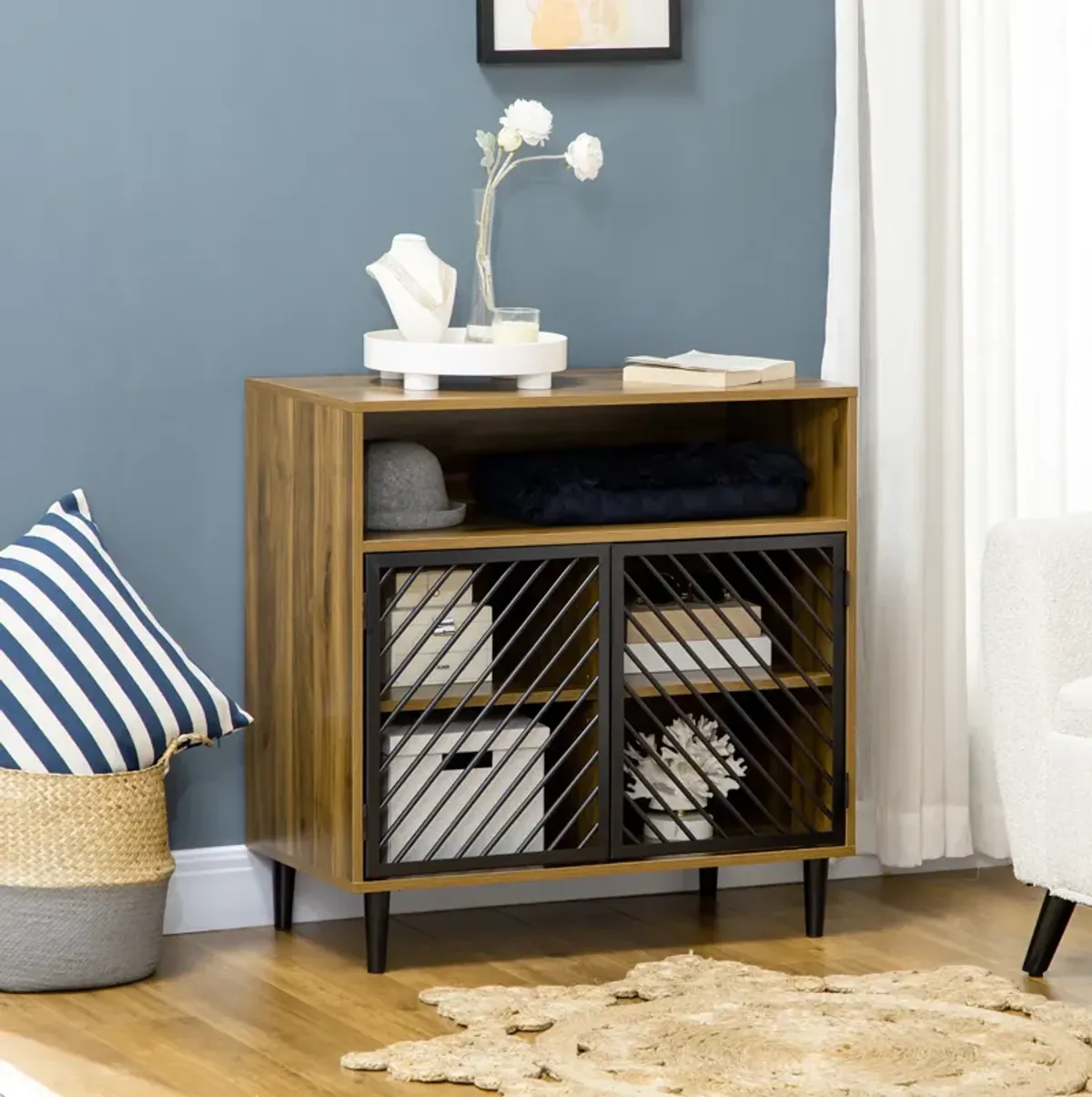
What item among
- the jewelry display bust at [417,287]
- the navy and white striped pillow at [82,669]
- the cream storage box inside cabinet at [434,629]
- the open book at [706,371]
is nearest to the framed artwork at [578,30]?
the jewelry display bust at [417,287]

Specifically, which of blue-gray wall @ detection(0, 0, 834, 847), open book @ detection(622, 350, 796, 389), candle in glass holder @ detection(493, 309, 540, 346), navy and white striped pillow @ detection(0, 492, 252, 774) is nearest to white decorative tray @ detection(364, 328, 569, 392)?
candle in glass holder @ detection(493, 309, 540, 346)

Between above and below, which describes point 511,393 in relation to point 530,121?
below

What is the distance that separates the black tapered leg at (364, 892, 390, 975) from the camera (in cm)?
304

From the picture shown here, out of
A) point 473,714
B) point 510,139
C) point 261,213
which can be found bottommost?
point 473,714

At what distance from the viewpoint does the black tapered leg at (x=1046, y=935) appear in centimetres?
301

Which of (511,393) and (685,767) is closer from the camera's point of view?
(511,393)

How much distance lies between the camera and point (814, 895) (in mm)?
3240

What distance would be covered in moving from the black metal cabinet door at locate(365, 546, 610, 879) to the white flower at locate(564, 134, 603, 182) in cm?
59

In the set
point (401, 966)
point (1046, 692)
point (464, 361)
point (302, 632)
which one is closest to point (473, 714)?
point (302, 632)

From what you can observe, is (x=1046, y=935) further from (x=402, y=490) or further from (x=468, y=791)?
(x=402, y=490)

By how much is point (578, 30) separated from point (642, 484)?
0.75 meters

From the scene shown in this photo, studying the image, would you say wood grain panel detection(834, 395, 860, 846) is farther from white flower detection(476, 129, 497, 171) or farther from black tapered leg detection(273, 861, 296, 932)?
black tapered leg detection(273, 861, 296, 932)

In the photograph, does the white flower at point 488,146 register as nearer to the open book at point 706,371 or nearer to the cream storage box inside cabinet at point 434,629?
the open book at point 706,371

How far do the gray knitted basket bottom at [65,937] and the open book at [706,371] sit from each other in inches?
41.1
